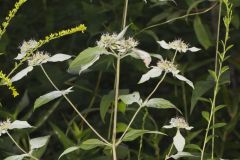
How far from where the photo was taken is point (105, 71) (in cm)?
162

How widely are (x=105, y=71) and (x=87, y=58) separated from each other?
1.93 feet

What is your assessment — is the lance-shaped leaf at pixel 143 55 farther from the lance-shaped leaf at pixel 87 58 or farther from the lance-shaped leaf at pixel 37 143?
the lance-shaped leaf at pixel 37 143

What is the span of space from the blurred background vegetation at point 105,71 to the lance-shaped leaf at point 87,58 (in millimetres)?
435

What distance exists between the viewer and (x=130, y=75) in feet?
6.34

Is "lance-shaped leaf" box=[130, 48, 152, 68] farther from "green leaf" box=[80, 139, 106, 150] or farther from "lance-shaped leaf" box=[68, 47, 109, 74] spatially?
"green leaf" box=[80, 139, 106, 150]

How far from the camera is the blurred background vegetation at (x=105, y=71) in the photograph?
5.30 ft

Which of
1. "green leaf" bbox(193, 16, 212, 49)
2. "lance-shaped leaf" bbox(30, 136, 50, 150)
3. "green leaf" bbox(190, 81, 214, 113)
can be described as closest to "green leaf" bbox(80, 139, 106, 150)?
"lance-shaped leaf" bbox(30, 136, 50, 150)

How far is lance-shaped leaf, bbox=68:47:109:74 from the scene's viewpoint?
1017mm

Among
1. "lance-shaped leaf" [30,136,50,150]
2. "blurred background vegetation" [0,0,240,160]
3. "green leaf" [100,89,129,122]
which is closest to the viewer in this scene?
"lance-shaped leaf" [30,136,50,150]

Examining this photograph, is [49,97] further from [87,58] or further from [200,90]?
[200,90]

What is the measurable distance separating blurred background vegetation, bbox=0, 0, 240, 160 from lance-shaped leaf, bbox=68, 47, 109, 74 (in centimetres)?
43

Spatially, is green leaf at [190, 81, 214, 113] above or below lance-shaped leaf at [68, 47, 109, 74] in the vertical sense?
below

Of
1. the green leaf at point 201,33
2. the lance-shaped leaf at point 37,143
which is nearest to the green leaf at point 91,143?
the lance-shaped leaf at point 37,143

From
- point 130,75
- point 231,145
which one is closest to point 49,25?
point 130,75
